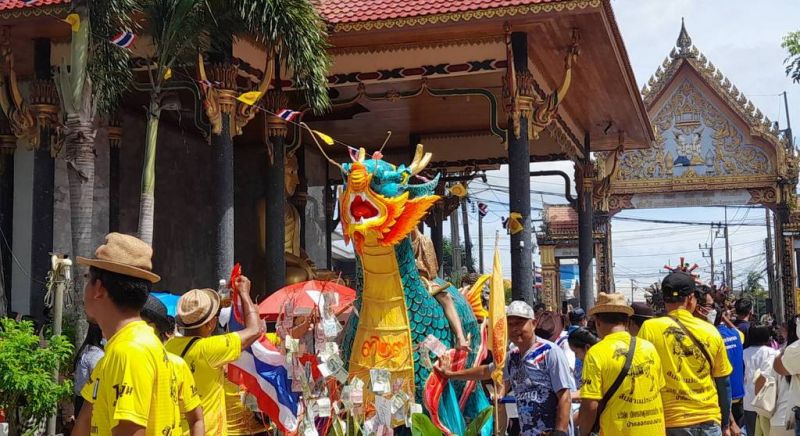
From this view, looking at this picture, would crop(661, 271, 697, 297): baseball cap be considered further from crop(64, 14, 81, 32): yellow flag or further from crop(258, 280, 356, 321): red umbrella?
crop(64, 14, 81, 32): yellow flag

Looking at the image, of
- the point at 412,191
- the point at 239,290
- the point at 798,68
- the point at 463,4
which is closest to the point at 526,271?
the point at 463,4

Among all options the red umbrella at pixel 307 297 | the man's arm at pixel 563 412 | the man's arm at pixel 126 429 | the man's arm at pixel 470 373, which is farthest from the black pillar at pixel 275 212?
the man's arm at pixel 126 429

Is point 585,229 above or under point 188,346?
above

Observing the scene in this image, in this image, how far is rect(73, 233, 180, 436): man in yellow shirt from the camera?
10.5ft

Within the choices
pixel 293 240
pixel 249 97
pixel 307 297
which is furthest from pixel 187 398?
pixel 293 240

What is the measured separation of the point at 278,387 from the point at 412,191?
5.00 feet

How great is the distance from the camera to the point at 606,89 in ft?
51.5

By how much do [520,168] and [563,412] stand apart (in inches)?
269

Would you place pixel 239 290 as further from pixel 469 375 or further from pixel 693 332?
→ pixel 693 332

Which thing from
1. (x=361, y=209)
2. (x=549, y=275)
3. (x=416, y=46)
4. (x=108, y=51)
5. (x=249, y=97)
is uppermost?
(x=416, y=46)

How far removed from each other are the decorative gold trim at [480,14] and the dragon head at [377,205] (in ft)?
16.9

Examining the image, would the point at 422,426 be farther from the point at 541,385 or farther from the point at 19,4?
the point at 19,4

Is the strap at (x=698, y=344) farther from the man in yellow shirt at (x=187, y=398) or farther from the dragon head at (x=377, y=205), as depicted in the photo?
the man in yellow shirt at (x=187, y=398)

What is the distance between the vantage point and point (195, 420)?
Result: 3900 mm
